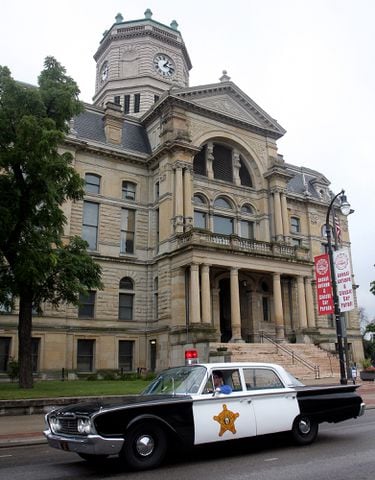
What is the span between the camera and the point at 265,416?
→ 9.09 meters

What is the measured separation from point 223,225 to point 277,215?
16.0 feet

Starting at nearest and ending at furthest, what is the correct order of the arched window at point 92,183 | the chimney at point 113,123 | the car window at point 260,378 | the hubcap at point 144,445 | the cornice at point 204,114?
1. the hubcap at point 144,445
2. the car window at point 260,378
3. the arched window at point 92,183
4. the cornice at point 204,114
5. the chimney at point 113,123

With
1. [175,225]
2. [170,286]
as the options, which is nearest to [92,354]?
[170,286]

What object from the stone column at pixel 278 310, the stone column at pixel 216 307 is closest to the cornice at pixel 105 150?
the stone column at pixel 216 307


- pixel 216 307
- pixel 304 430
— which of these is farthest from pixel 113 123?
pixel 304 430

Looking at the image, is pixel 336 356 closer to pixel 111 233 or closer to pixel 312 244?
pixel 312 244

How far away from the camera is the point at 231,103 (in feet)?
135

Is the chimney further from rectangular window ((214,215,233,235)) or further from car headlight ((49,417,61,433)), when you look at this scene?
car headlight ((49,417,61,433))

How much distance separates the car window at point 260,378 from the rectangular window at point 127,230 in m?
26.9

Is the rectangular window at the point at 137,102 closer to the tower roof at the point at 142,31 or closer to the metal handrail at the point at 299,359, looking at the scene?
the tower roof at the point at 142,31

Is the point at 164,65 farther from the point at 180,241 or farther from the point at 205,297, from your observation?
the point at 205,297

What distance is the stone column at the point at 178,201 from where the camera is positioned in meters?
34.0

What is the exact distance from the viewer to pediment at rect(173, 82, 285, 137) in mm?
38750

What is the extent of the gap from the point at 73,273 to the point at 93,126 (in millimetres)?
19950
